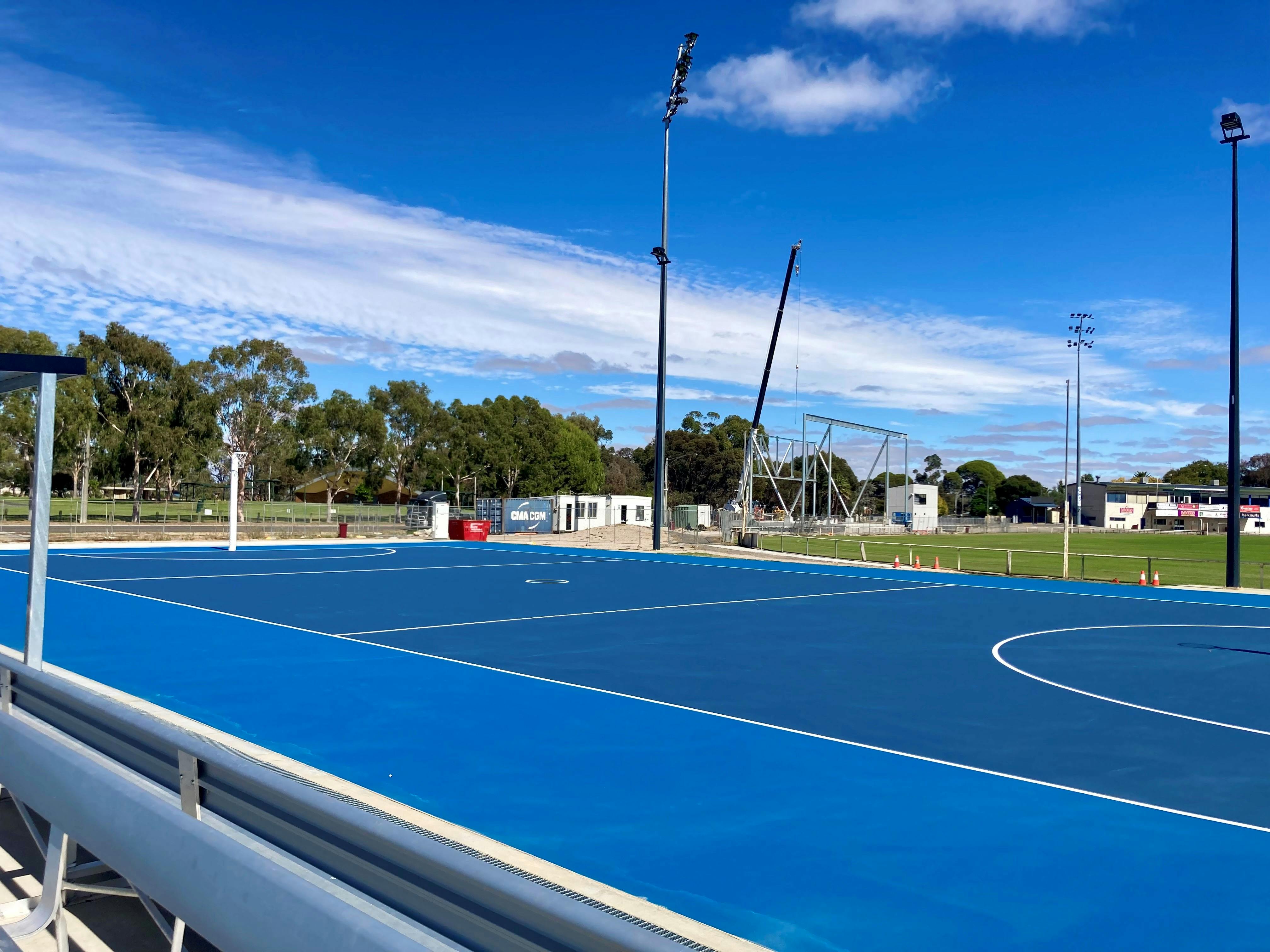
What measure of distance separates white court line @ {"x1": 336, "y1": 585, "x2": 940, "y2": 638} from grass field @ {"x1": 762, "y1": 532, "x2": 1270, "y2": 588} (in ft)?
26.6

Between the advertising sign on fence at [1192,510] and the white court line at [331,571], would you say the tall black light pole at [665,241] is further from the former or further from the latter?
the advertising sign on fence at [1192,510]

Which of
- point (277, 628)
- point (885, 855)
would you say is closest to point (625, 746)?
point (885, 855)

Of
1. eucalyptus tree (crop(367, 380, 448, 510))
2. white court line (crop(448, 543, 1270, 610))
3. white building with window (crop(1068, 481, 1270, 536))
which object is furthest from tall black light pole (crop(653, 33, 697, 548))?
white building with window (crop(1068, 481, 1270, 536))

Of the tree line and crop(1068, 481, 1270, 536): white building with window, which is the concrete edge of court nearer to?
the tree line

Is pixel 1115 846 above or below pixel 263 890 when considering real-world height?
below

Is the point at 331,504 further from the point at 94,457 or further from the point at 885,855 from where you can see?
the point at 885,855

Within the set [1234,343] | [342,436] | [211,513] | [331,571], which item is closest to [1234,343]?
[1234,343]

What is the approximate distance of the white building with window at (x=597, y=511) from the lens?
66.8 metres

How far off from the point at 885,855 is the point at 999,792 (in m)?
1.95

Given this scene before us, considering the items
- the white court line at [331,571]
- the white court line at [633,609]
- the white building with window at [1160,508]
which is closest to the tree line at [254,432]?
the white court line at [331,571]

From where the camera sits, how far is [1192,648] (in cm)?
1670

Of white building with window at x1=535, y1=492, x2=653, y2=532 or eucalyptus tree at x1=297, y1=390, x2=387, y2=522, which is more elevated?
eucalyptus tree at x1=297, y1=390, x2=387, y2=522

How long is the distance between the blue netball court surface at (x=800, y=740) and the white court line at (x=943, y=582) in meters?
3.44

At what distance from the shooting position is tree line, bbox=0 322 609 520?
66.9 metres
